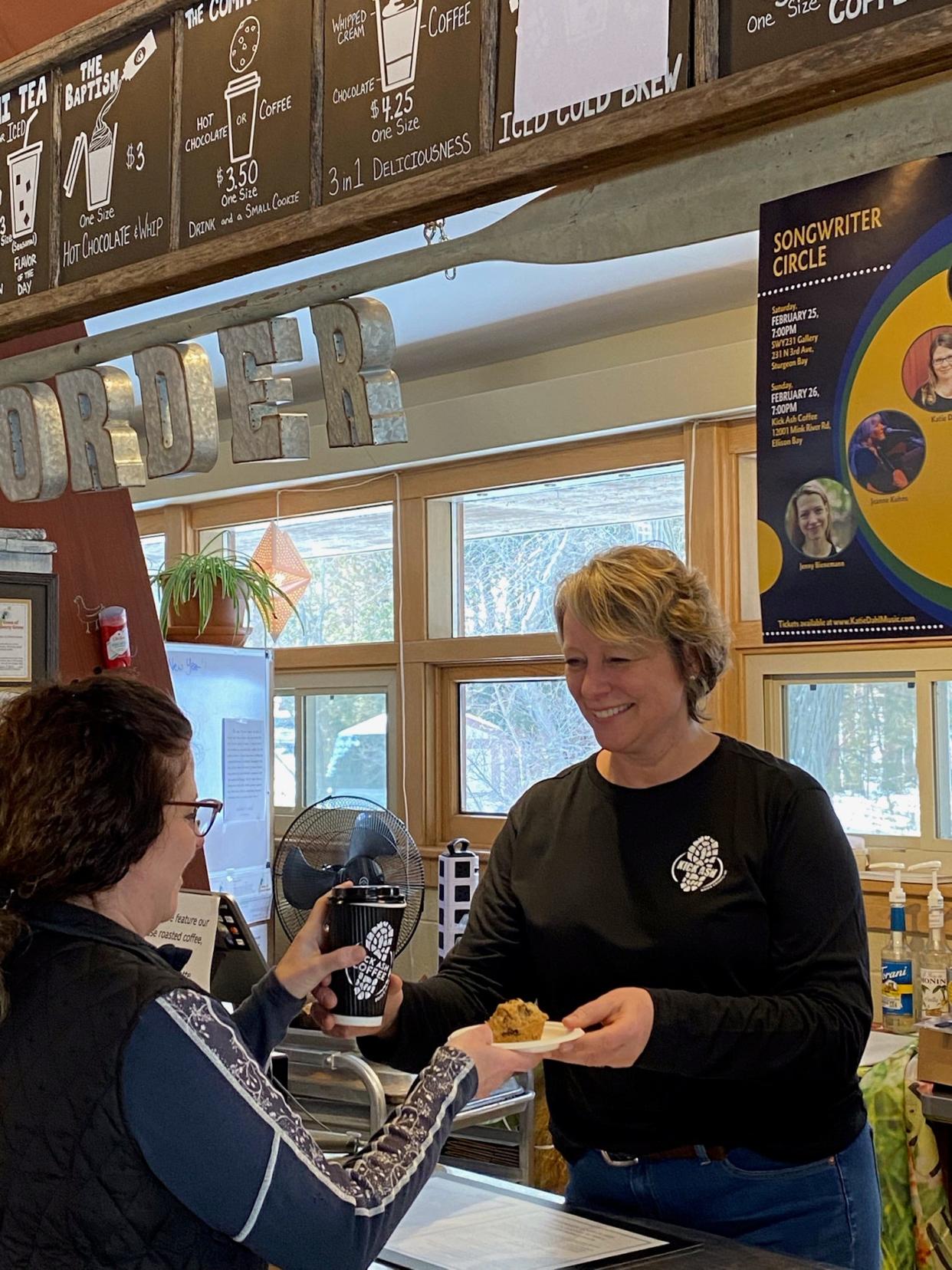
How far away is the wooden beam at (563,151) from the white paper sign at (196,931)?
1026mm

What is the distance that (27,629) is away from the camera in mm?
3205

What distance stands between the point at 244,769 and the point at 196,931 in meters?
3.17

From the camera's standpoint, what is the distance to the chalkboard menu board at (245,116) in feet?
6.56

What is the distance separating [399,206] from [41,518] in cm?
172

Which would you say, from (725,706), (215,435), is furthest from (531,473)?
(215,435)

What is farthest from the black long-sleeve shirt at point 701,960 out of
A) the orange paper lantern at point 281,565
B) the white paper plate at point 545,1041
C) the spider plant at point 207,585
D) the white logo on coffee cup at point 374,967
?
the orange paper lantern at point 281,565

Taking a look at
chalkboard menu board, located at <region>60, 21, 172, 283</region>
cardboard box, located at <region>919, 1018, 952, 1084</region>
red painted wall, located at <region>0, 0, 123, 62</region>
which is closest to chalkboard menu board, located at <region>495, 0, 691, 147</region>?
chalkboard menu board, located at <region>60, 21, 172, 283</region>

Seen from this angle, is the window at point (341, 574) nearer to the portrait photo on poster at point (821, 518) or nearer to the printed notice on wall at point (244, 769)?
the printed notice on wall at point (244, 769)

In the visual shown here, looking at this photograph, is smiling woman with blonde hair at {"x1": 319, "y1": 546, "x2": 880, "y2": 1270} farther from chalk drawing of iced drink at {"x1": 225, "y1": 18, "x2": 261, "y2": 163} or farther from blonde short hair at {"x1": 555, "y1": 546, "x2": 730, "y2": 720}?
chalk drawing of iced drink at {"x1": 225, "y1": 18, "x2": 261, "y2": 163}

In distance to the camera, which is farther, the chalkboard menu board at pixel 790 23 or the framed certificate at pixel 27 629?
the framed certificate at pixel 27 629

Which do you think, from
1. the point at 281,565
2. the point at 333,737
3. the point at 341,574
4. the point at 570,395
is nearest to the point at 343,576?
the point at 341,574

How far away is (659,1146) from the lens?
5.94 ft

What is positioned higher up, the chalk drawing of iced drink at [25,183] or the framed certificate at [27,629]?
the chalk drawing of iced drink at [25,183]

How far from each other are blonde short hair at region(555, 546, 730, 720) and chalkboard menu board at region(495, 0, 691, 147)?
0.62 m
